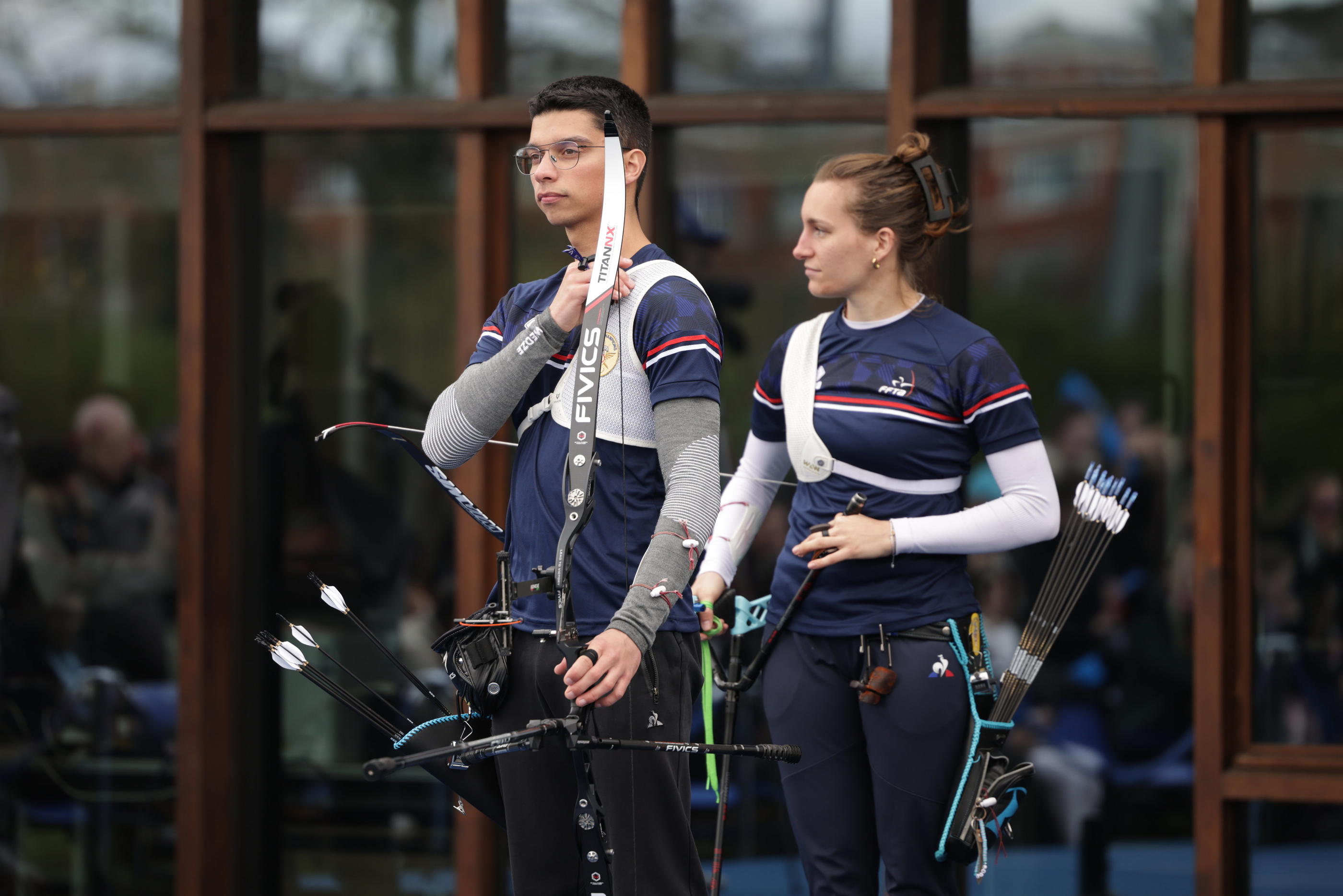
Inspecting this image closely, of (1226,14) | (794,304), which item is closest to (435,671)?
(794,304)

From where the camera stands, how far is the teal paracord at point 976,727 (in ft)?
8.96

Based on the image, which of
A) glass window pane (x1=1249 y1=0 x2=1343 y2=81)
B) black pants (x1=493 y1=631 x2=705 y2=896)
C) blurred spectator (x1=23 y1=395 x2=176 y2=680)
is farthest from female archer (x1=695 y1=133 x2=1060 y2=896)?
blurred spectator (x1=23 y1=395 x2=176 y2=680)

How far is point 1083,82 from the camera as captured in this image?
158 inches

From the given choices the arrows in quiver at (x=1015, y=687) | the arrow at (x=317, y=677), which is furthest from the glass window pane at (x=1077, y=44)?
the arrow at (x=317, y=677)

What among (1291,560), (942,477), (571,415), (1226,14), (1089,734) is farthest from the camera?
(1089,734)

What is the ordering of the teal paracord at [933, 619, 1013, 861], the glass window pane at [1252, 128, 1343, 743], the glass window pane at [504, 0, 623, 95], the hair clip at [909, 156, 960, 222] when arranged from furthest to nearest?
the glass window pane at [504, 0, 623, 95], the glass window pane at [1252, 128, 1343, 743], the hair clip at [909, 156, 960, 222], the teal paracord at [933, 619, 1013, 861]

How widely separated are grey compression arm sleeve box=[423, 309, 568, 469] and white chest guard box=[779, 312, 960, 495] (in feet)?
2.19

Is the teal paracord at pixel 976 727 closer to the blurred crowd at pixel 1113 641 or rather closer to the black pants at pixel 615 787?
the black pants at pixel 615 787

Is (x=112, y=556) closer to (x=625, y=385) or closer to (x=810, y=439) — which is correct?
(x=810, y=439)

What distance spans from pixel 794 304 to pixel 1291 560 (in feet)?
5.45

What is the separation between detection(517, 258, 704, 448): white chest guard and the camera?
2.32 meters

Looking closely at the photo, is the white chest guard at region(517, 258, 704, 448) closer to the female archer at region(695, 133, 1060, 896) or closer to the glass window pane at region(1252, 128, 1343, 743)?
the female archer at region(695, 133, 1060, 896)

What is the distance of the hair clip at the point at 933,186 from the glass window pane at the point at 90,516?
8.57 ft

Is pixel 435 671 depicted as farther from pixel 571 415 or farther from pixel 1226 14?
pixel 1226 14
